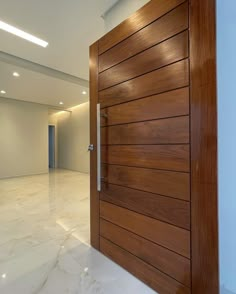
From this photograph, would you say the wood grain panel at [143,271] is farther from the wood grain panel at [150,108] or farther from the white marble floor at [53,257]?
the wood grain panel at [150,108]

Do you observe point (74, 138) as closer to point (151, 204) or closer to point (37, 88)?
point (37, 88)

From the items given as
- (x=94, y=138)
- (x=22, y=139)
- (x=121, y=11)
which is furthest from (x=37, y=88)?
(x=94, y=138)

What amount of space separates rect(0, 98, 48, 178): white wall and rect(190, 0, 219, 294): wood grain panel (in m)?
6.89

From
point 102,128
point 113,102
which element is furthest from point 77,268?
point 113,102

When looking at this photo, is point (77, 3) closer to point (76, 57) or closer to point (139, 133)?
point (76, 57)

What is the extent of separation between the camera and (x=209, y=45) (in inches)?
41.0

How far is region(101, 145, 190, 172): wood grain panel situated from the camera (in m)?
1.20

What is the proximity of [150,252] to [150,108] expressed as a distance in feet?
3.66

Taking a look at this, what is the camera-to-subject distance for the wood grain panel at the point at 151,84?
3.92ft

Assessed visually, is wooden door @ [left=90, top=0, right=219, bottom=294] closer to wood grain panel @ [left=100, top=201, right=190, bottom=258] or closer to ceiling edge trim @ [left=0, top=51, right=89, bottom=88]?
wood grain panel @ [left=100, top=201, right=190, bottom=258]

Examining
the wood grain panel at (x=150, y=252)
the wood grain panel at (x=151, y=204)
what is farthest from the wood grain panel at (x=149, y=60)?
the wood grain panel at (x=150, y=252)
